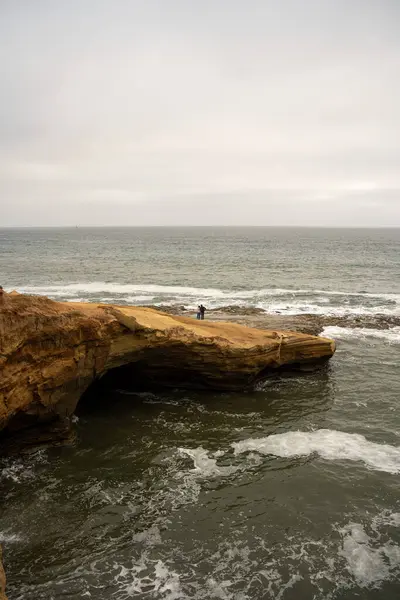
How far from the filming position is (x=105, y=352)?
54.7ft

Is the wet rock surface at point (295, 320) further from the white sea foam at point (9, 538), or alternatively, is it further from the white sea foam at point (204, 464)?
the white sea foam at point (9, 538)

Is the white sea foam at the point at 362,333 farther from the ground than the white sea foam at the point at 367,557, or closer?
farther from the ground

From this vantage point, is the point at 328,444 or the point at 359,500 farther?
the point at 328,444

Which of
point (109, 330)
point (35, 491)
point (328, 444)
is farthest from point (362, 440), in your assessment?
point (35, 491)

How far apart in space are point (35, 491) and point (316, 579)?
8.12 m

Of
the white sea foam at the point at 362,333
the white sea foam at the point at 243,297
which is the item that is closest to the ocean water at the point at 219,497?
the white sea foam at the point at 362,333

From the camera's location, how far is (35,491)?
12781 millimetres

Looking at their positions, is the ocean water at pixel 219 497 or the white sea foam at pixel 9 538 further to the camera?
the white sea foam at pixel 9 538

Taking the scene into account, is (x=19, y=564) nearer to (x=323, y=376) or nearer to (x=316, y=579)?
(x=316, y=579)

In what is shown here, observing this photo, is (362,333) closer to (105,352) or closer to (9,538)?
(105,352)

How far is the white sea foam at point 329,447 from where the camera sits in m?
14.6

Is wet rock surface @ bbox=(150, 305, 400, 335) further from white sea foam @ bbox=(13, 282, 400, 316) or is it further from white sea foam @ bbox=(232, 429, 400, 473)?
white sea foam @ bbox=(232, 429, 400, 473)

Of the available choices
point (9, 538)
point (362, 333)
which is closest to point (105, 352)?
point (9, 538)

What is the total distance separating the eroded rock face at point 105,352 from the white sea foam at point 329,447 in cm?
421
